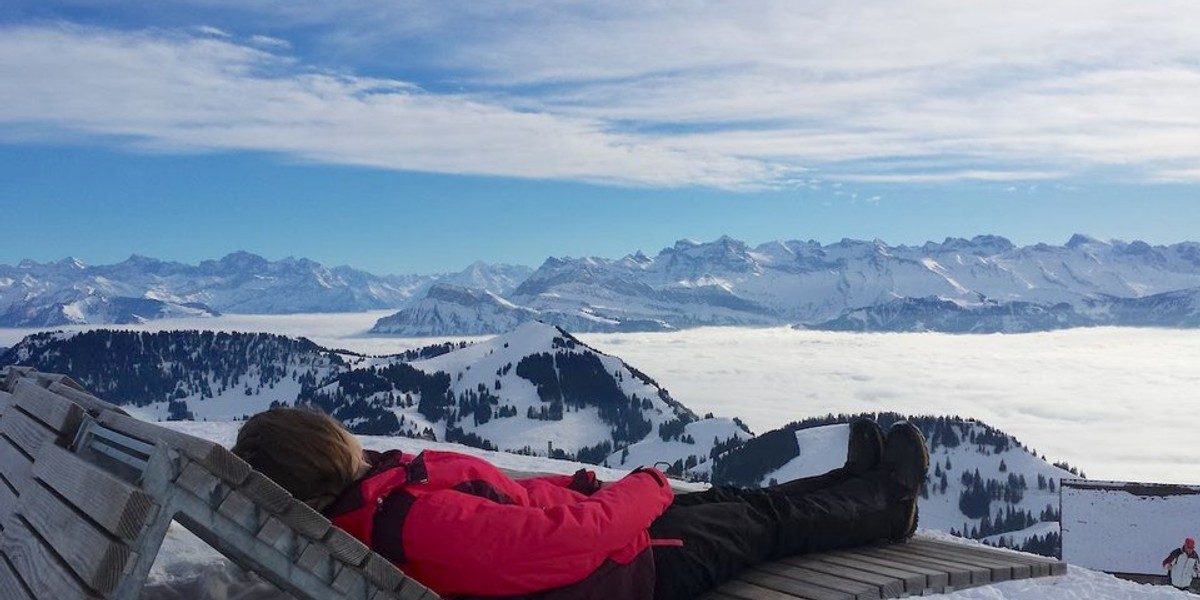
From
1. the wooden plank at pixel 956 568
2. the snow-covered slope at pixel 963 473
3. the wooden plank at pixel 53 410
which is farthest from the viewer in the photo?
the snow-covered slope at pixel 963 473

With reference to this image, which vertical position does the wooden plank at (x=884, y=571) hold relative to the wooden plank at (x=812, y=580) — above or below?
below

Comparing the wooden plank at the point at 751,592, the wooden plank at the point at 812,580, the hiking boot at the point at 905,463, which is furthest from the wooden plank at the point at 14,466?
the hiking boot at the point at 905,463

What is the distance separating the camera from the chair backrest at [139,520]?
139 inches

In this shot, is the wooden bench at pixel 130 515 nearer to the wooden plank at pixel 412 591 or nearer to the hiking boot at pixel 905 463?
the wooden plank at pixel 412 591

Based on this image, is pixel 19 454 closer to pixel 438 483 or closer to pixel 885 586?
A: pixel 438 483

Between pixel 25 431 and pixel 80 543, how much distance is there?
175 cm

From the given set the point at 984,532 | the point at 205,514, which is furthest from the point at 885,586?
the point at 984,532

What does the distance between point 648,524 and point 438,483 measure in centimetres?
128

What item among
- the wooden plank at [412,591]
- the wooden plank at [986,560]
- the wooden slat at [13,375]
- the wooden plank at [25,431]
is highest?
the wooden slat at [13,375]

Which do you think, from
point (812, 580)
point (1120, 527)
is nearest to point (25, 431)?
point (812, 580)

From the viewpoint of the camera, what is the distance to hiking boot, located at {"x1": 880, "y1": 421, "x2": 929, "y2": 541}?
282 inches

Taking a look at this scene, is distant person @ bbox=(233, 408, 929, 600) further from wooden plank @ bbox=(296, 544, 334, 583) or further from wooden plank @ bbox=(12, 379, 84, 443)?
wooden plank @ bbox=(12, 379, 84, 443)

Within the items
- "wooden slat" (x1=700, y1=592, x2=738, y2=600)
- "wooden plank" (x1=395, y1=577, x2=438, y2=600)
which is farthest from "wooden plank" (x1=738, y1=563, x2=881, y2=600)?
"wooden plank" (x1=395, y1=577, x2=438, y2=600)

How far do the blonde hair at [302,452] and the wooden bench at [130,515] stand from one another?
1.28 ft
